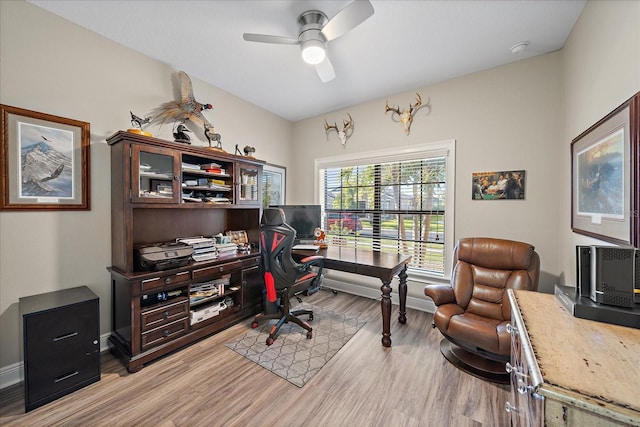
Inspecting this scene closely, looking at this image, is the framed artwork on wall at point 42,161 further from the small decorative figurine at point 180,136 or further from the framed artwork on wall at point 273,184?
the framed artwork on wall at point 273,184

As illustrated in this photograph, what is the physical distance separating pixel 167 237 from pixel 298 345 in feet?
5.99

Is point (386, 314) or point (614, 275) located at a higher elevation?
point (614, 275)

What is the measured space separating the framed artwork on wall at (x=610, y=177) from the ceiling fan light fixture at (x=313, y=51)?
193 centimetres

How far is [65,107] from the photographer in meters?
2.04

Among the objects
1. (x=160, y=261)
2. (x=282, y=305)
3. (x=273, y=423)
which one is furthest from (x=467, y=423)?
(x=160, y=261)

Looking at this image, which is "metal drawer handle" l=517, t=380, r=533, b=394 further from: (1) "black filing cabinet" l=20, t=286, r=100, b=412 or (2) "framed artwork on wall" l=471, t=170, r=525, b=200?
(1) "black filing cabinet" l=20, t=286, r=100, b=412

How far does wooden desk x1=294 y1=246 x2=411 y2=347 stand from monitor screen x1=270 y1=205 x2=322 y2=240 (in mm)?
460

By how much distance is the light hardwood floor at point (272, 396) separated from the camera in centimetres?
158

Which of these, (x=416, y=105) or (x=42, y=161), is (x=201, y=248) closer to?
(x=42, y=161)

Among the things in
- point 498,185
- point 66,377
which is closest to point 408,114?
point 498,185

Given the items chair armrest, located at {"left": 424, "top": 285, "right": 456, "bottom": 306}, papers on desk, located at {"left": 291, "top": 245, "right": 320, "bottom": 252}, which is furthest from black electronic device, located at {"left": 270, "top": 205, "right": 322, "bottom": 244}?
chair armrest, located at {"left": 424, "top": 285, "right": 456, "bottom": 306}

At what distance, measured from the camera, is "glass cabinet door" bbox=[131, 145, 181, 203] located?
6.87 ft

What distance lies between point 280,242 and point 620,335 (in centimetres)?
215

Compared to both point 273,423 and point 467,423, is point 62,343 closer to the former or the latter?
point 273,423
